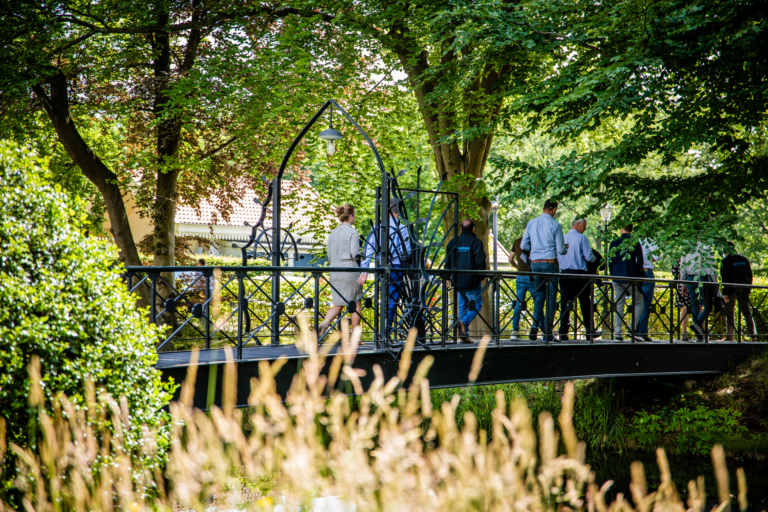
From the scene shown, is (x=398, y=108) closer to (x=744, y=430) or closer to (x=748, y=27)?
(x=748, y=27)

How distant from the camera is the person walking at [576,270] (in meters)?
9.07

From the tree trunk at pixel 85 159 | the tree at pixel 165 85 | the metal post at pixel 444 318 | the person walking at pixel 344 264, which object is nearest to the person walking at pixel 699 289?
the metal post at pixel 444 318

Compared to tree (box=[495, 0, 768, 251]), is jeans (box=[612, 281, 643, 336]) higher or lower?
lower

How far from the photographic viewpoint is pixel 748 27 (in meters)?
7.19

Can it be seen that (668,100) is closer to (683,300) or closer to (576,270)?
(576,270)

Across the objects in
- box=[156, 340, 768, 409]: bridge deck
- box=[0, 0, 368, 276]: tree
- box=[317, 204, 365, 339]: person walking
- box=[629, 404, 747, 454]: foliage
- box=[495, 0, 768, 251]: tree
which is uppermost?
box=[0, 0, 368, 276]: tree

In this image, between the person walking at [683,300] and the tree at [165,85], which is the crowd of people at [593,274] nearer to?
the person walking at [683,300]

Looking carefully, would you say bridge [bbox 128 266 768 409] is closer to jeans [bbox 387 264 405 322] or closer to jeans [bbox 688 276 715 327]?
jeans [bbox 387 264 405 322]

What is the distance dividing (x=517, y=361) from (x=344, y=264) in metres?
2.53

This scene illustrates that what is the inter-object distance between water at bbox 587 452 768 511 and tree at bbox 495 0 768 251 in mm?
3176

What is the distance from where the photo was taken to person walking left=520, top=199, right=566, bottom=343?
8430mm

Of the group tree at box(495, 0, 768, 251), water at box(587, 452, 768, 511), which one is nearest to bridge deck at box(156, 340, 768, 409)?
water at box(587, 452, 768, 511)

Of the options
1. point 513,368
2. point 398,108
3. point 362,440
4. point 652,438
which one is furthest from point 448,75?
point 362,440

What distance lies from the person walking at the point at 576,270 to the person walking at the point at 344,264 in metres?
3.15
